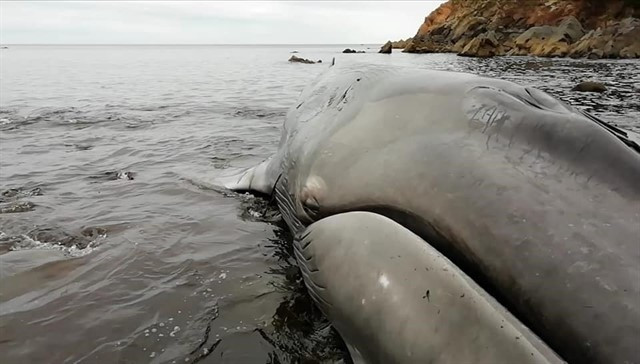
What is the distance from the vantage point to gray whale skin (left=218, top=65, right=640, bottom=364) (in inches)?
68.9

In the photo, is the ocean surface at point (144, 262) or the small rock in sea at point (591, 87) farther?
the small rock in sea at point (591, 87)

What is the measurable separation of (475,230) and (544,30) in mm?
52792

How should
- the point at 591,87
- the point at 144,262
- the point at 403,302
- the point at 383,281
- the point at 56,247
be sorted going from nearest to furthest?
the point at 403,302, the point at 383,281, the point at 144,262, the point at 56,247, the point at 591,87

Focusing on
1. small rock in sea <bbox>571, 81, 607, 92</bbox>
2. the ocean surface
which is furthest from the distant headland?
the ocean surface

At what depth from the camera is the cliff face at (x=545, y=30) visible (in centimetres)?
3853

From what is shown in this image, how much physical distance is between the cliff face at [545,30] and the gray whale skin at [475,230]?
4104cm

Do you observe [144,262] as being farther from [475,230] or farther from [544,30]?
[544,30]

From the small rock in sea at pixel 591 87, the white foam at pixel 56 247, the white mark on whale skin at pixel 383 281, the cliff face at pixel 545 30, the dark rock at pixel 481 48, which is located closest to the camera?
the white mark on whale skin at pixel 383 281

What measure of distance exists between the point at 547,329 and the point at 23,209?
465 centimetres

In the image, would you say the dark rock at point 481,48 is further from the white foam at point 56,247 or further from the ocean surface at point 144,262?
the white foam at point 56,247

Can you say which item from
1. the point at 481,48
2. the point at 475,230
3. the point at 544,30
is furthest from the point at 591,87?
the point at 544,30

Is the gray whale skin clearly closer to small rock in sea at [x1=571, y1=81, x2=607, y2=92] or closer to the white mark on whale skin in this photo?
the white mark on whale skin

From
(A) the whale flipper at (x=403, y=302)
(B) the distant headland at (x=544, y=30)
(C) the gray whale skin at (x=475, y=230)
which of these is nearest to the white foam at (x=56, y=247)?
(C) the gray whale skin at (x=475, y=230)

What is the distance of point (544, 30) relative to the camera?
48.3 meters
